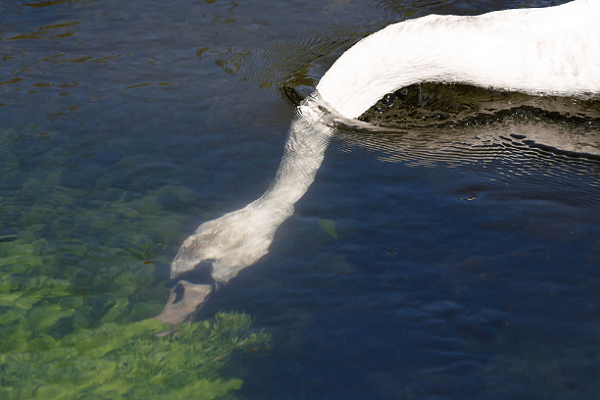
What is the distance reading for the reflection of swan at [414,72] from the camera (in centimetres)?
362

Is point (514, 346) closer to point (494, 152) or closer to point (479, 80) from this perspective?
point (494, 152)

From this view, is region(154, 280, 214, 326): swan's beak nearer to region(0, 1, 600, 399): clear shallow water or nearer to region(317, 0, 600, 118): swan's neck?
region(0, 1, 600, 399): clear shallow water

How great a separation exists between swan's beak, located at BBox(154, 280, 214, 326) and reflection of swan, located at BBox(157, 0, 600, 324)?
0.55ft

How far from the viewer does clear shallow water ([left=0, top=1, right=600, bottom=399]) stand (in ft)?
8.59

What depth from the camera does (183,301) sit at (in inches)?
125

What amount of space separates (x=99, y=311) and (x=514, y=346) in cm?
244

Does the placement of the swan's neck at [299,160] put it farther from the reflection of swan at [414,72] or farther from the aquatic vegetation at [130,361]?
the aquatic vegetation at [130,361]

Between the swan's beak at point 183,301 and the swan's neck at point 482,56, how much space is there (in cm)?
246

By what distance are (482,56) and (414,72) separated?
0.62 meters

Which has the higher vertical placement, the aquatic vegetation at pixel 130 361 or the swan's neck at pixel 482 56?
the swan's neck at pixel 482 56

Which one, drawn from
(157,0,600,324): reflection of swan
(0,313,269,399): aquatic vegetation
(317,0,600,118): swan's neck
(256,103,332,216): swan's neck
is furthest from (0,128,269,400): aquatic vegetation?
(317,0,600,118): swan's neck

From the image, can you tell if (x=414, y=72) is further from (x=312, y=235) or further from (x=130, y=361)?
(x=130, y=361)

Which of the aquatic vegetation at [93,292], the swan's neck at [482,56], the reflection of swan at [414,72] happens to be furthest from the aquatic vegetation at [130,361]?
the swan's neck at [482,56]

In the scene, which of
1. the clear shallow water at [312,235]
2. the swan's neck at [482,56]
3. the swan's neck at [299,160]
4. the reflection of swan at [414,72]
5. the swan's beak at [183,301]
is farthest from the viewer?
the swan's neck at [482,56]
